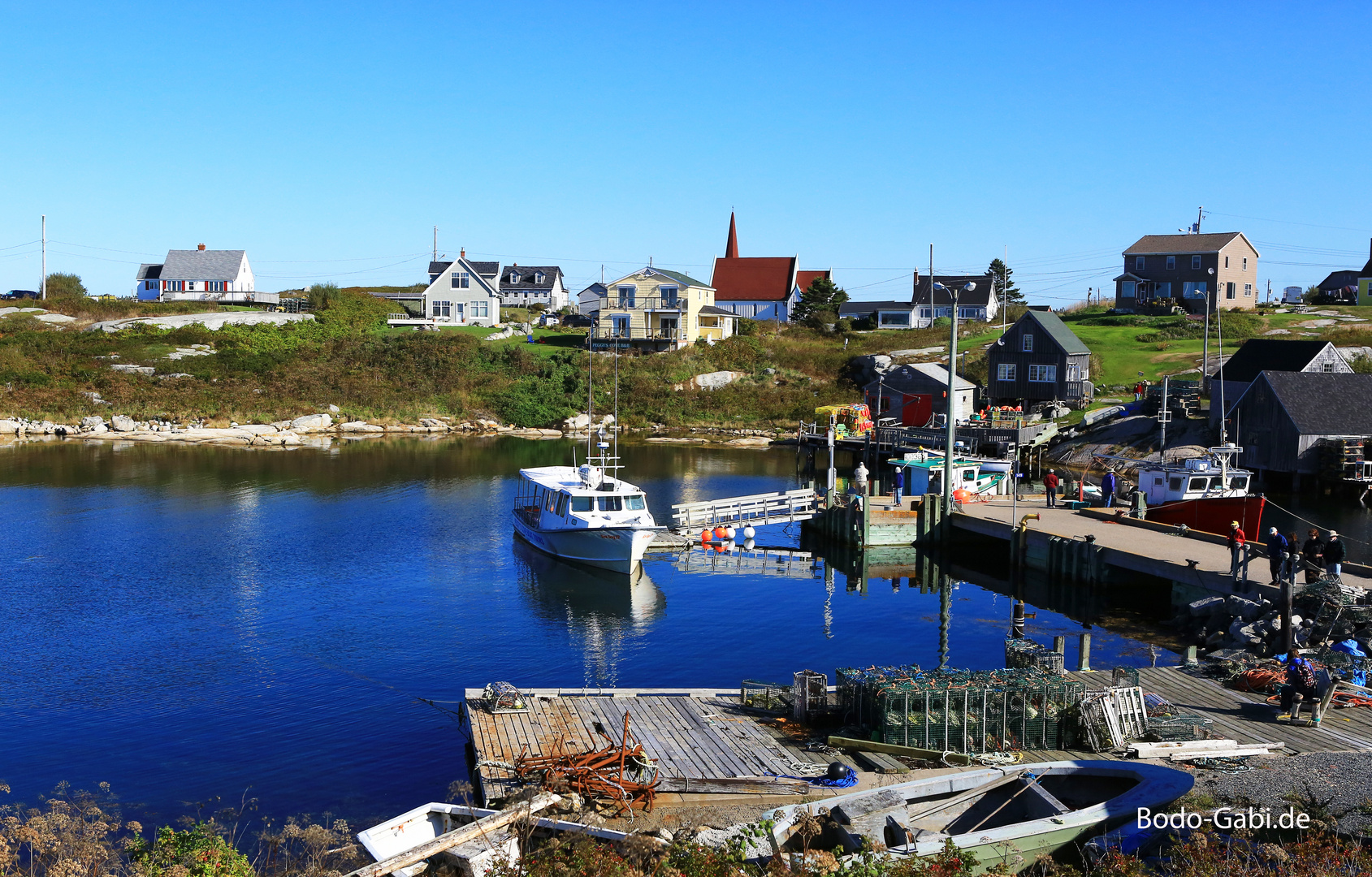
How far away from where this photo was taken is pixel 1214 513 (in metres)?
35.9

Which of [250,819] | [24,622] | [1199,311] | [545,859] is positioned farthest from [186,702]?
[1199,311]

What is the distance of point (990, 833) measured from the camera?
1331cm

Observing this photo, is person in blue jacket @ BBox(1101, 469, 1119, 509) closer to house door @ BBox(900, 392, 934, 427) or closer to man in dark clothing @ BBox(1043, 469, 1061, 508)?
man in dark clothing @ BBox(1043, 469, 1061, 508)

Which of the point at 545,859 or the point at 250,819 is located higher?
the point at 545,859

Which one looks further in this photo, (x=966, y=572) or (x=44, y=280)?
(x=44, y=280)

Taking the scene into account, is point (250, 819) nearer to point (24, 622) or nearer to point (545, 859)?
point (545, 859)

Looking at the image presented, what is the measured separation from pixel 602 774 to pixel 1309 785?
31.9 ft

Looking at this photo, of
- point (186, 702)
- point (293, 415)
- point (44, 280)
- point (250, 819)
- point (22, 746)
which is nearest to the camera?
point (250, 819)

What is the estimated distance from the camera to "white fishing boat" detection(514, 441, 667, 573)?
35.4 meters

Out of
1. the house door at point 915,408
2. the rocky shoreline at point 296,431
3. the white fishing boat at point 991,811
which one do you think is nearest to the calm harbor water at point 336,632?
the white fishing boat at point 991,811

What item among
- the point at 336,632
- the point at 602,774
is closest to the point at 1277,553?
the point at 602,774

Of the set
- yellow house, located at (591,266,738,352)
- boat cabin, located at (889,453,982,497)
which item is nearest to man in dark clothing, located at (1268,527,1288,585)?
boat cabin, located at (889,453,982,497)

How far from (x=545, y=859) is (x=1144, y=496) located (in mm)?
32346

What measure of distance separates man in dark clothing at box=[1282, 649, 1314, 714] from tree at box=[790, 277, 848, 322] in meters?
84.3
